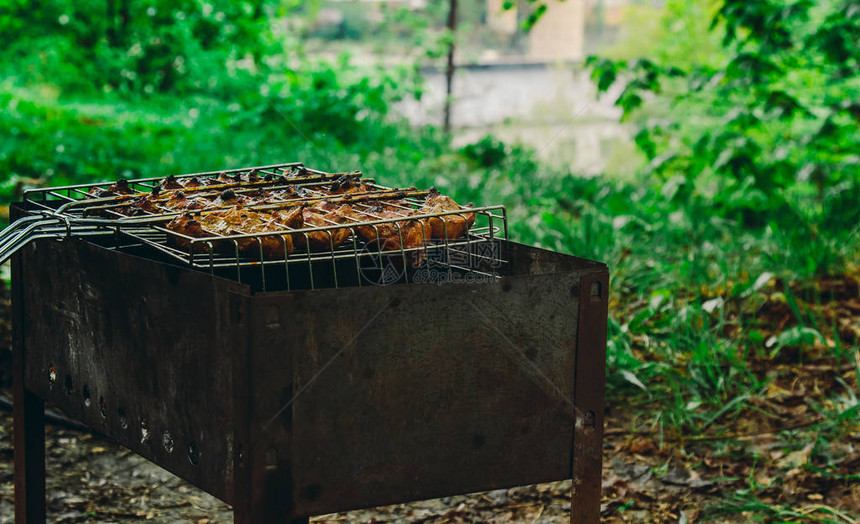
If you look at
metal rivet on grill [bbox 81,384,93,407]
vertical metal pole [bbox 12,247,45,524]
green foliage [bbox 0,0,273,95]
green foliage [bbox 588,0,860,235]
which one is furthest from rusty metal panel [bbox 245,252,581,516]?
green foliage [bbox 0,0,273,95]

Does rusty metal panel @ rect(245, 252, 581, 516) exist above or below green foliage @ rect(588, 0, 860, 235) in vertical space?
below

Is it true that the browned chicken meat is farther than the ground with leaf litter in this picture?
No

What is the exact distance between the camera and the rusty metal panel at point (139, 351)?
191 cm

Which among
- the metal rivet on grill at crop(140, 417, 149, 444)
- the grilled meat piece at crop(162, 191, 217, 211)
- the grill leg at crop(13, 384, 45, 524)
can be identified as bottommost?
the grill leg at crop(13, 384, 45, 524)

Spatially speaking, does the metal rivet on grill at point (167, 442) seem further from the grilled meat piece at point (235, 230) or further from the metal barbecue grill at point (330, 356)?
the grilled meat piece at point (235, 230)

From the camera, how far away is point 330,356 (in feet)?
6.21

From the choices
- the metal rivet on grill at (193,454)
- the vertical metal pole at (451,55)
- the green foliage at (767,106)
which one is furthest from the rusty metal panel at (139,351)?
the vertical metal pole at (451,55)

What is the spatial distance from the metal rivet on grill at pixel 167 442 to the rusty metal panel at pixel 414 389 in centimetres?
34

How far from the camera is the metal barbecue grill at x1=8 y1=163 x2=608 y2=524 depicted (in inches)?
73.2

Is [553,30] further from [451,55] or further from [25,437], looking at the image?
[25,437]

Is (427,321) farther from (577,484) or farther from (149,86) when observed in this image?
(149,86)

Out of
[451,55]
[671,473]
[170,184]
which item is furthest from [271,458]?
[451,55]

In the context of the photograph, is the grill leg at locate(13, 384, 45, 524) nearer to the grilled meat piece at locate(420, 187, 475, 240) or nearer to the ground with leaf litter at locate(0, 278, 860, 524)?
the ground with leaf litter at locate(0, 278, 860, 524)

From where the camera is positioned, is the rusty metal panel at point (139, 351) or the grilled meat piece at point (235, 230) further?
the grilled meat piece at point (235, 230)
